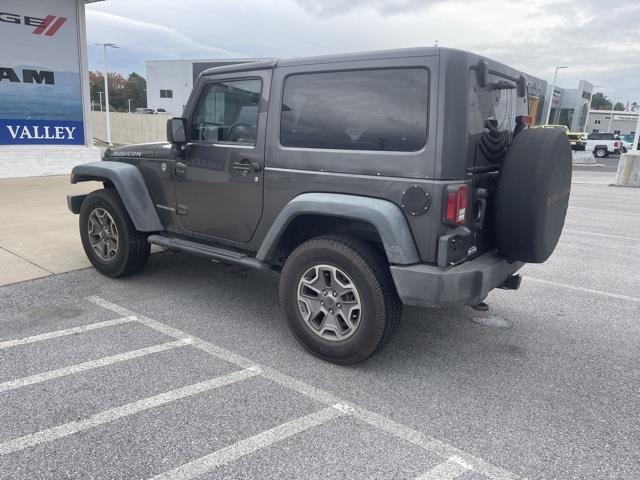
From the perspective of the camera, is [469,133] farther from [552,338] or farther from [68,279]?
[68,279]

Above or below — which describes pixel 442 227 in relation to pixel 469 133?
below

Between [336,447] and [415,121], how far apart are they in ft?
6.28

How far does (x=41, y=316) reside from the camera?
4.07 meters

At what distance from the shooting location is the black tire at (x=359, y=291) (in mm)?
3174

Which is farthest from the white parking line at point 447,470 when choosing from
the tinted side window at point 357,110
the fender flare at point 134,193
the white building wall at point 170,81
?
the white building wall at point 170,81

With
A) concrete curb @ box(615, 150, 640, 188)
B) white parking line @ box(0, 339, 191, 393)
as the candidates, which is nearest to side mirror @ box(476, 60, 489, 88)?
white parking line @ box(0, 339, 191, 393)

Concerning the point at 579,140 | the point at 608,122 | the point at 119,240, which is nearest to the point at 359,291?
the point at 119,240

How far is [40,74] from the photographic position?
37.2 ft

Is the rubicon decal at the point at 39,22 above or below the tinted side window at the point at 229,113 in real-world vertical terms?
above

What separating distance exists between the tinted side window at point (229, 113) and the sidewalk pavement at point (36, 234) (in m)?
2.33

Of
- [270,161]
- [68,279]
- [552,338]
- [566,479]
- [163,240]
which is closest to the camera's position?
[566,479]

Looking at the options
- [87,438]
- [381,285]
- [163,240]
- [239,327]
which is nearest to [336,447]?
[381,285]

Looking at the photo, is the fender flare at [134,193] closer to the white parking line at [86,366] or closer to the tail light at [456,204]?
the white parking line at [86,366]

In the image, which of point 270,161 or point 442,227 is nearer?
point 442,227
